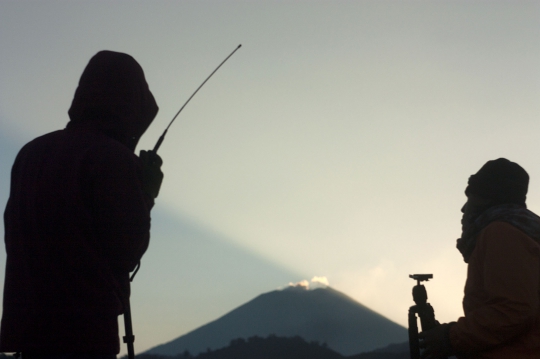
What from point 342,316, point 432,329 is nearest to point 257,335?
point 342,316

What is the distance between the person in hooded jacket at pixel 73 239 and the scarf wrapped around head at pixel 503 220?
6.27 ft

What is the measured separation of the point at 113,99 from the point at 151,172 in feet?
1.34

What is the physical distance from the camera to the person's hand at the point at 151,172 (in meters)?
2.52

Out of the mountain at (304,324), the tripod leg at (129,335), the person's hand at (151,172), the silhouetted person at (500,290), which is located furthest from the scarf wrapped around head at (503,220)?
the mountain at (304,324)

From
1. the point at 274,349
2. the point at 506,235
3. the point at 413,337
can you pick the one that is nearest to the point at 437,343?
the point at 413,337

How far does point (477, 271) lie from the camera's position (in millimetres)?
3256

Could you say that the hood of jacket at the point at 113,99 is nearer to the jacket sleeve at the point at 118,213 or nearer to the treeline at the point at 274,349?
the jacket sleeve at the point at 118,213

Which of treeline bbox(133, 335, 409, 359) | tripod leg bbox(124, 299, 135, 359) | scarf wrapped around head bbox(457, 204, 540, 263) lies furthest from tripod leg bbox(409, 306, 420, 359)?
treeline bbox(133, 335, 409, 359)

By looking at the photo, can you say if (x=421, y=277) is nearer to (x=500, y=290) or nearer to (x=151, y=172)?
(x=500, y=290)

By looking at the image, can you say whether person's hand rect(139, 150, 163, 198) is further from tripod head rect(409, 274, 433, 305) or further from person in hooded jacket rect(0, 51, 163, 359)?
tripod head rect(409, 274, 433, 305)

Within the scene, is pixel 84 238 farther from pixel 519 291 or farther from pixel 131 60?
pixel 519 291

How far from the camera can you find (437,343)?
10.9 ft

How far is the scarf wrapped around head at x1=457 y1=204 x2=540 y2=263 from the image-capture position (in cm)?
319

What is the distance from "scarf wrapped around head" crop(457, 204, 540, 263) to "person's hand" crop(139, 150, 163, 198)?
74.8 inches
